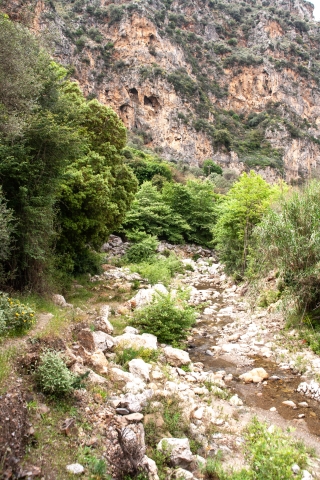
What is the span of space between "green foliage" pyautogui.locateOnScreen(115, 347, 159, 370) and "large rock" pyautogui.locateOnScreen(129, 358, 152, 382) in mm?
160

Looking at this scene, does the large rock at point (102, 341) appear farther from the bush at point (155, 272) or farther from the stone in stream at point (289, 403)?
the bush at point (155, 272)

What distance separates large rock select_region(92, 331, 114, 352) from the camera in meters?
8.01

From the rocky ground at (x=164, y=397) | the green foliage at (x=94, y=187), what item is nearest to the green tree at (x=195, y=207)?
the green foliage at (x=94, y=187)

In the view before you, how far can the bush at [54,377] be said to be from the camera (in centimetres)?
517

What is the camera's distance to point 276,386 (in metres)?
8.05

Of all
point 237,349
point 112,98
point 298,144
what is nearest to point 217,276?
point 237,349

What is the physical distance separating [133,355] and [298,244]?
18.5ft

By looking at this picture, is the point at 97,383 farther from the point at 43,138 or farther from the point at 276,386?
the point at 43,138

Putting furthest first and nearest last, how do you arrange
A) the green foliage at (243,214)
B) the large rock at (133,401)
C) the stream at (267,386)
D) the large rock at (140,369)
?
the green foliage at (243,214), the large rock at (140,369), the stream at (267,386), the large rock at (133,401)

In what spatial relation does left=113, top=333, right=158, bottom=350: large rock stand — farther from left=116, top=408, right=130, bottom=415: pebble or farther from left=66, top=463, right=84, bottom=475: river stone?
left=66, top=463, right=84, bottom=475: river stone

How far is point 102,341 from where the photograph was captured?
8.19 m

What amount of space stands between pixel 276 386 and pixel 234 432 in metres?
2.35

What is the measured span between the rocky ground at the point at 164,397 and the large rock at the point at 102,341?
26 millimetres

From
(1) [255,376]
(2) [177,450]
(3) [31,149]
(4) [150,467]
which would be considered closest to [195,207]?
(3) [31,149]
